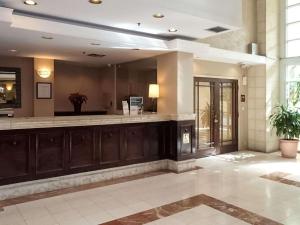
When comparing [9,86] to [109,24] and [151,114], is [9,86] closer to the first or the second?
[109,24]

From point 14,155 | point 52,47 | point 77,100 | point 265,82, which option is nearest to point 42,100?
point 77,100

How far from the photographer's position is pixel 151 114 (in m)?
5.68

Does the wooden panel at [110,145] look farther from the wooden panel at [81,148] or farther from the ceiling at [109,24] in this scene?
the ceiling at [109,24]

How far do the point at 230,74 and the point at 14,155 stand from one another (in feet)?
19.1

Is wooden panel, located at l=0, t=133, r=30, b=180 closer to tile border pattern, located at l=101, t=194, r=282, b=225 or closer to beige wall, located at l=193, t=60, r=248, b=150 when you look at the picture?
tile border pattern, located at l=101, t=194, r=282, b=225

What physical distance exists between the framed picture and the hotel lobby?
3 cm

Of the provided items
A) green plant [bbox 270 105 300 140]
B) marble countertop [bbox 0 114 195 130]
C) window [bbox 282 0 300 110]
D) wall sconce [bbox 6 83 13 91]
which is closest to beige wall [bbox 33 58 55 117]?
wall sconce [bbox 6 83 13 91]

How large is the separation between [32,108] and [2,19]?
3.65 meters

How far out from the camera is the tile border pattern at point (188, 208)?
10.9ft

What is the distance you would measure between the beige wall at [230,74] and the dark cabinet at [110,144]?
2720mm

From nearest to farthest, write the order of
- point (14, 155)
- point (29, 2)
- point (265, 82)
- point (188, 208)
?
point (29, 2), point (188, 208), point (14, 155), point (265, 82)

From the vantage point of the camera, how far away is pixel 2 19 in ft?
11.3

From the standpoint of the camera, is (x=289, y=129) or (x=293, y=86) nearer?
(x=289, y=129)

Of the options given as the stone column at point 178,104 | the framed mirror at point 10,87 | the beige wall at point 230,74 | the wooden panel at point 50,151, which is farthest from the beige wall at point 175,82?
the framed mirror at point 10,87
